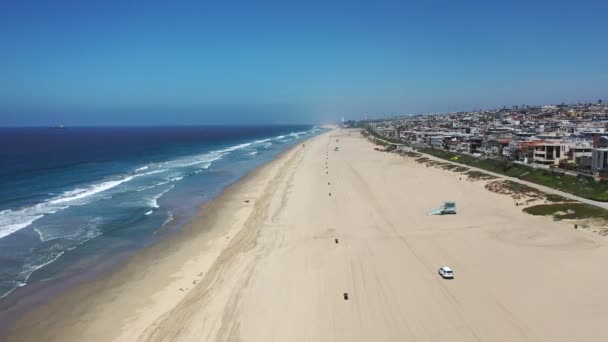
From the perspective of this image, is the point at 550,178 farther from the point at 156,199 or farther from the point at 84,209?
the point at 84,209

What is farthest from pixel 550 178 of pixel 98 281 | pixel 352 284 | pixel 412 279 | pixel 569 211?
pixel 98 281

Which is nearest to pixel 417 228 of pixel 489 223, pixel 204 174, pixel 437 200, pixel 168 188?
pixel 489 223

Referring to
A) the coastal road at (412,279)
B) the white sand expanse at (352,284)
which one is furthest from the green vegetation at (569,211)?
the white sand expanse at (352,284)

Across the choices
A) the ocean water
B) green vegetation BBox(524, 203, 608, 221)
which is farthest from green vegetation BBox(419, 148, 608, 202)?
the ocean water

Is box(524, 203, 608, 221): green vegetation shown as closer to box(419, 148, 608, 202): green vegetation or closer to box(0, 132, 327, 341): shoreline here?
box(419, 148, 608, 202): green vegetation

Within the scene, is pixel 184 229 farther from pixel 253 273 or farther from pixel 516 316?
pixel 516 316

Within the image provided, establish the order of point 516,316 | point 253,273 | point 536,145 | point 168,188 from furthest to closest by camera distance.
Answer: point 536,145 < point 168,188 < point 253,273 < point 516,316
